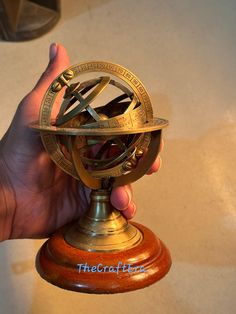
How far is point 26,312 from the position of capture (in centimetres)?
133

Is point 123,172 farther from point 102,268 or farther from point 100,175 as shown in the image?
point 102,268

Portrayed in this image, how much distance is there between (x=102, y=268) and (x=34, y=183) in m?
0.40

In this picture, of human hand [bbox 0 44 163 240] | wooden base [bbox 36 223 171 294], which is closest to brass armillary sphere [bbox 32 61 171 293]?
wooden base [bbox 36 223 171 294]

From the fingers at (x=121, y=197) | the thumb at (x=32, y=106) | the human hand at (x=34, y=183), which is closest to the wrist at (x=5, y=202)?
the human hand at (x=34, y=183)

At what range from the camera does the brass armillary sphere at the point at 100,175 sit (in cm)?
74

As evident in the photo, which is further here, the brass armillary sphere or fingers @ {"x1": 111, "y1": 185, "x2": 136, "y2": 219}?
Result: fingers @ {"x1": 111, "y1": 185, "x2": 136, "y2": 219}

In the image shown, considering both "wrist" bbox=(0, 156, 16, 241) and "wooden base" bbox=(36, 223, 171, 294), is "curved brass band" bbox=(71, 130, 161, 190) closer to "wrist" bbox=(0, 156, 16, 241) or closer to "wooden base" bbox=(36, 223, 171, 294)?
"wooden base" bbox=(36, 223, 171, 294)

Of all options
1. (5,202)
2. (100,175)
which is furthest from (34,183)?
(100,175)

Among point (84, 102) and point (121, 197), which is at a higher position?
point (84, 102)

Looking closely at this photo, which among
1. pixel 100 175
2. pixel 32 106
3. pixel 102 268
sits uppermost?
pixel 32 106

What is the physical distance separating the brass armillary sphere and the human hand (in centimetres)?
16

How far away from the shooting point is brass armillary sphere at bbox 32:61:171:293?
2.44 feet

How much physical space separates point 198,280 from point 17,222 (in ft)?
1.97

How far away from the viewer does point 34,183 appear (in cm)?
108
